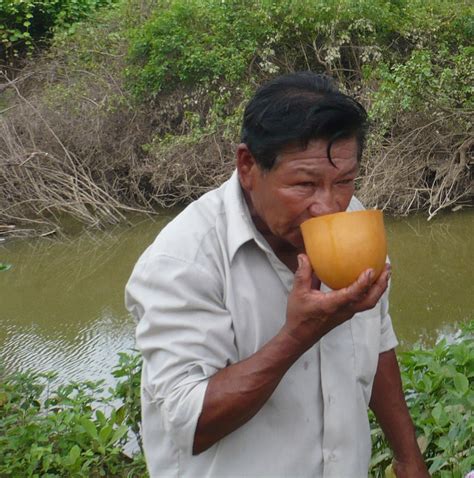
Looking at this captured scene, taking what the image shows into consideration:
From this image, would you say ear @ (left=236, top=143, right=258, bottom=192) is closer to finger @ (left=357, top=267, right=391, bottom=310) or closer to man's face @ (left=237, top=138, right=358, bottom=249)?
man's face @ (left=237, top=138, right=358, bottom=249)

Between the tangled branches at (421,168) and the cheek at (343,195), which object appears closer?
the cheek at (343,195)

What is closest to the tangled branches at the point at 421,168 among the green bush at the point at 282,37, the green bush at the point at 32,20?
the green bush at the point at 282,37

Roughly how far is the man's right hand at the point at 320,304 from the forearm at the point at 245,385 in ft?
0.09

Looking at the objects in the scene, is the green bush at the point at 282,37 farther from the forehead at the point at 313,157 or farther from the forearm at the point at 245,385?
the forearm at the point at 245,385

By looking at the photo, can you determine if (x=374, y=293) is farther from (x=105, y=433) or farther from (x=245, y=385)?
(x=105, y=433)

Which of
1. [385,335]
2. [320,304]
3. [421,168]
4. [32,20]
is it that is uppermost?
[320,304]

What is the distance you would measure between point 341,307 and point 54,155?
1053cm

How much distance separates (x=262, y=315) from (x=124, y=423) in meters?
1.92

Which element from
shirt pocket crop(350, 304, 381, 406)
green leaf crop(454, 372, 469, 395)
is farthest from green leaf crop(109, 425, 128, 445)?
shirt pocket crop(350, 304, 381, 406)

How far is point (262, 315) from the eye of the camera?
1526 millimetres

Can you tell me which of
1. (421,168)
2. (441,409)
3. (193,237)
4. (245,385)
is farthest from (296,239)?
(421,168)

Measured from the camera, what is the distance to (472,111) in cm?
915

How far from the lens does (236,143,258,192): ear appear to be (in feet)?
5.11

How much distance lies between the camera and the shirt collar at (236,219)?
151cm
